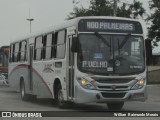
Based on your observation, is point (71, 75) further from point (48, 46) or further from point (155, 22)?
point (155, 22)

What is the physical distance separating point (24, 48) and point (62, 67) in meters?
6.28

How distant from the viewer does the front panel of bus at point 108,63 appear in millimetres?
17688

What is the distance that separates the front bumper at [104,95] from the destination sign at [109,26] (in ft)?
6.80

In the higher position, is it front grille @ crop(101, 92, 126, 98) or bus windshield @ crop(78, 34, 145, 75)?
bus windshield @ crop(78, 34, 145, 75)

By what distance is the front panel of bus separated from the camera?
17688 millimetres

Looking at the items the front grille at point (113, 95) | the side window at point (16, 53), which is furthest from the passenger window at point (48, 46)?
the side window at point (16, 53)

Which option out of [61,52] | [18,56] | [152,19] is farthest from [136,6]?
[61,52]

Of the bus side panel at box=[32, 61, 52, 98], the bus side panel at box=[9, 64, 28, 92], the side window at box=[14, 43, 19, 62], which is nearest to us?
the bus side panel at box=[32, 61, 52, 98]

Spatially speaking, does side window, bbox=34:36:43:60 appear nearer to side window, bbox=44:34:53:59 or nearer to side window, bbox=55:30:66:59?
side window, bbox=44:34:53:59

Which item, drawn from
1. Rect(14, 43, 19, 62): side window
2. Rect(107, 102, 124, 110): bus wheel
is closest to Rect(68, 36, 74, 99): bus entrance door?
Rect(107, 102, 124, 110): bus wheel

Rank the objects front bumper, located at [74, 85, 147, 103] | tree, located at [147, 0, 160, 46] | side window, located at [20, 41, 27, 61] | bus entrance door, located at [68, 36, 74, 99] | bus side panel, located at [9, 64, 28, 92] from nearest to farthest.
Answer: front bumper, located at [74, 85, 147, 103], bus entrance door, located at [68, 36, 74, 99], bus side panel, located at [9, 64, 28, 92], side window, located at [20, 41, 27, 61], tree, located at [147, 0, 160, 46]

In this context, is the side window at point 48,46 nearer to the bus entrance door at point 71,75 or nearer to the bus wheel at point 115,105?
the bus entrance door at point 71,75

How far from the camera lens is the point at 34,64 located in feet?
76.0

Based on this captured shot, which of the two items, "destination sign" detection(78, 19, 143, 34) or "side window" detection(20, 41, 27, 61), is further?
"side window" detection(20, 41, 27, 61)
